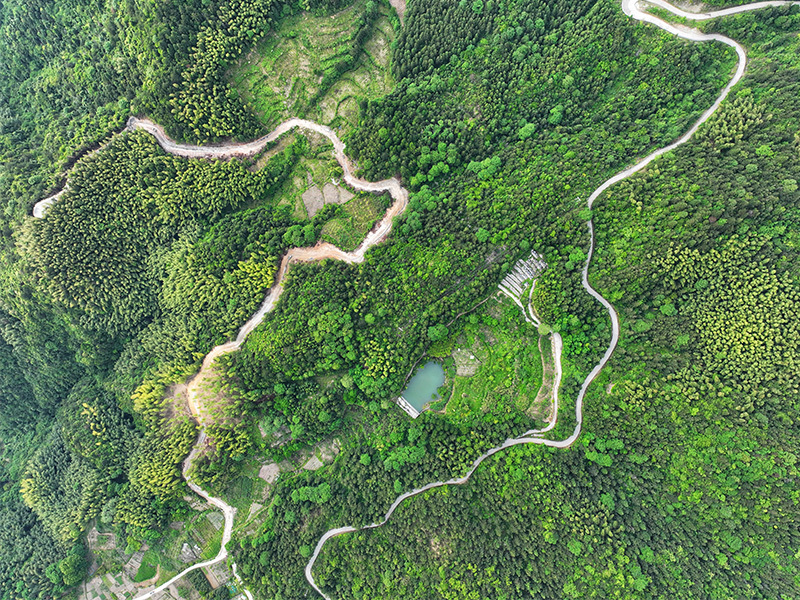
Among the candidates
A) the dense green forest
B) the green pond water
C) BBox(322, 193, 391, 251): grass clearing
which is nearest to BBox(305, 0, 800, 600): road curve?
the dense green forest

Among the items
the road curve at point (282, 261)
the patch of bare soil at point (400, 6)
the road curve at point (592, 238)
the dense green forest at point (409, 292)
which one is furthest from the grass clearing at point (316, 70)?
the road curve at point (592, 238)

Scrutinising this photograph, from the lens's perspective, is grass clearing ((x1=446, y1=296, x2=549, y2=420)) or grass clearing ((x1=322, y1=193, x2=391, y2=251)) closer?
grass clearing ((x1=446, y1=296, x2=549, y2=420))

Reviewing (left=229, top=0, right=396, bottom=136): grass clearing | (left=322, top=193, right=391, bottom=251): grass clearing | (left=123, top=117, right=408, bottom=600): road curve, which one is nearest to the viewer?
(left=123, top=117, right=408, bottom=600): road curve

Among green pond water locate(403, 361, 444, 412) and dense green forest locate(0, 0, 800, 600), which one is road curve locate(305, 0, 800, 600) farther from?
green pond water locate(403, 361, 444, 412)

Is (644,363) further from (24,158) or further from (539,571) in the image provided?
(24,158)

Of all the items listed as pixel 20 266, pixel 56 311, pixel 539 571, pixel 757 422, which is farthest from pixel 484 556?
pixel 20 266

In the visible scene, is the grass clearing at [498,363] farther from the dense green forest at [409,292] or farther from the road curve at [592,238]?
the road curve at [592,238]

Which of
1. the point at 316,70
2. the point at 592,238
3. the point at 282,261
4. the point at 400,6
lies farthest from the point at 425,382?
the point at 400,6
